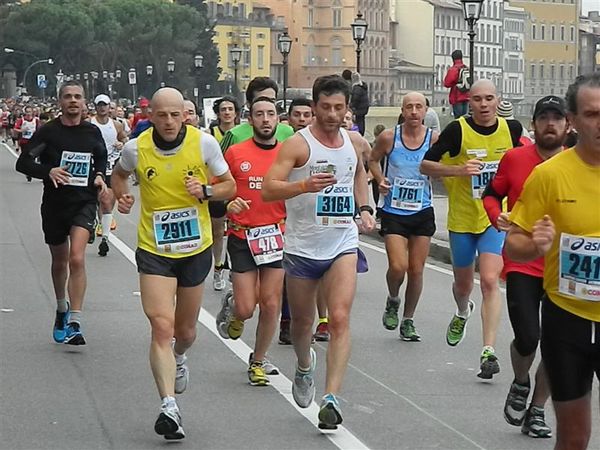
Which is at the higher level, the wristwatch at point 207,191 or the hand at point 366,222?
the wristwatch at point 207,191

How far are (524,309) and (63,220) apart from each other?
432 cm

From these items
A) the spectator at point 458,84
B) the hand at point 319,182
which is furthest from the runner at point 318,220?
the spectator at point 458,84

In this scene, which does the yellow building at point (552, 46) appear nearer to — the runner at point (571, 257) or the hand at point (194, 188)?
the hand at point (194, 188)

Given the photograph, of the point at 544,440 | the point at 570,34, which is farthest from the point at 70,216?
the point at 570,34

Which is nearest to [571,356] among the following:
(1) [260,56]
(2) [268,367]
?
(2) [268,367]

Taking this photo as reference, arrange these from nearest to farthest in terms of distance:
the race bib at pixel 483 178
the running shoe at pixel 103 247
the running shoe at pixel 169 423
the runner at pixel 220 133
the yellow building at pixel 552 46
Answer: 1. the running shoe at pixel 169 423
2. the race bib at pixel 483 178
3. the runner at pixel 220 133
4. the running shoe at pixel 103 247
5. the yellow building at pixel 552 46

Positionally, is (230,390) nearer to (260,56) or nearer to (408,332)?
(408,332)

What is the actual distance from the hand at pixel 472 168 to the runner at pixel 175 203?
6.87 feet

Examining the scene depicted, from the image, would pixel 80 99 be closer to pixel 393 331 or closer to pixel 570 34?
pixel 393 331

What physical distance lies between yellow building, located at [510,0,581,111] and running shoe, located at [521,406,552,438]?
6759 centimetres

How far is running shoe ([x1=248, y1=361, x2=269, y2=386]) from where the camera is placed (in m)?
10.3

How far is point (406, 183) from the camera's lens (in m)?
12.2

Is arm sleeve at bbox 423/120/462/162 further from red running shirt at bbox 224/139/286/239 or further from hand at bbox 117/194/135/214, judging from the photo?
hand at bbox 117/194/135/214

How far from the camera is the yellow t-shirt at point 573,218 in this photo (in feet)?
20.2
